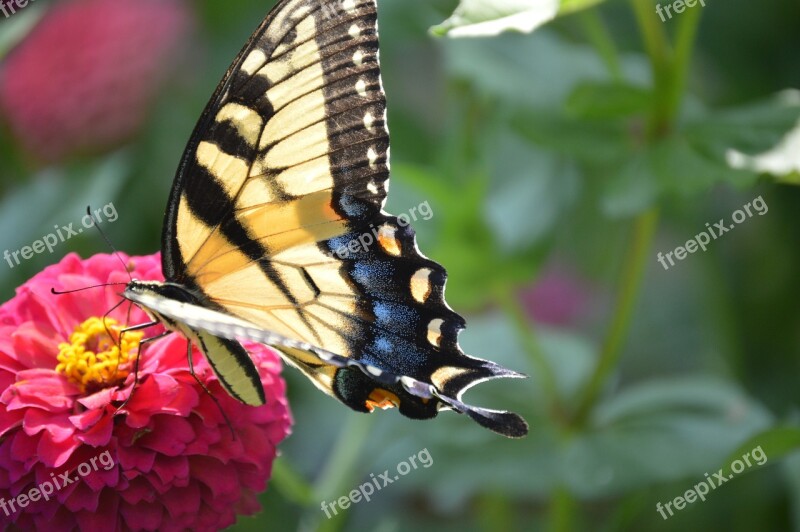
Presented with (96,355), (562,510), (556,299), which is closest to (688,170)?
(562,510)

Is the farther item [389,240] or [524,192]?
[524,192]

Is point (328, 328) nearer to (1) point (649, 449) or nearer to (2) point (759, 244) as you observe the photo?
(1) point (649, 449)

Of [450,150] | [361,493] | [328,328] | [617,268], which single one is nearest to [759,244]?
[617,268]

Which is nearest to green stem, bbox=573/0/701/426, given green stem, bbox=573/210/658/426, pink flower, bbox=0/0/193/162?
green stem, bbox=573/210/658/426

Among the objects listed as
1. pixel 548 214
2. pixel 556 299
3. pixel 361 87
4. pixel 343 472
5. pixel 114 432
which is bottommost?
pixel 556 299

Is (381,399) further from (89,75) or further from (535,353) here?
(89,75)

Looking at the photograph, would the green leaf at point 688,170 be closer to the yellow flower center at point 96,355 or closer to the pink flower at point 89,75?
the yellow flower center at point 96,355

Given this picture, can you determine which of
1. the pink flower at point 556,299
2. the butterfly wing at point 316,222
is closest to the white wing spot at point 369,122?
the butterfly wing at point 316,222
